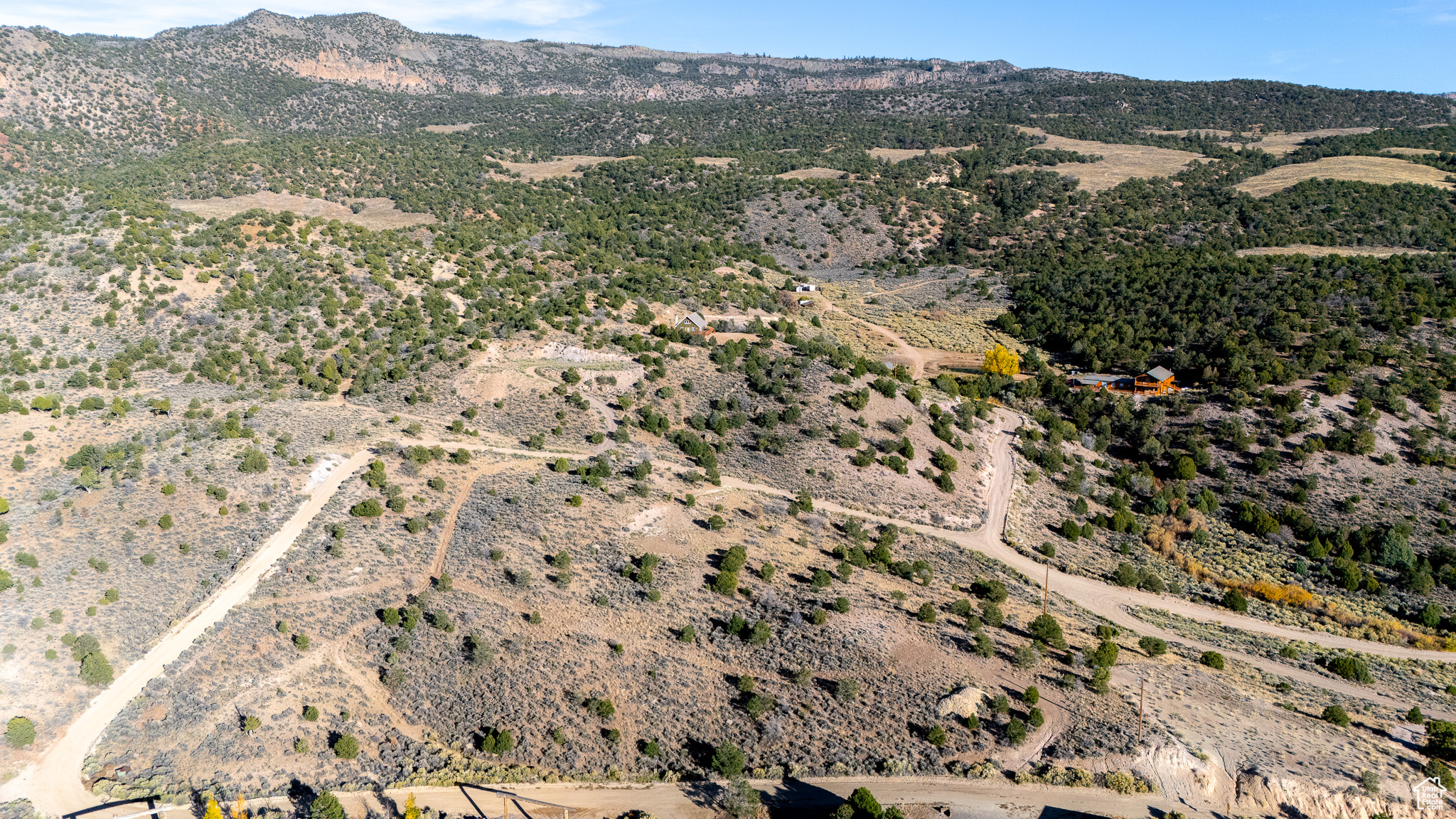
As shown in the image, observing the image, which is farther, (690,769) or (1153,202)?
(1153,202)

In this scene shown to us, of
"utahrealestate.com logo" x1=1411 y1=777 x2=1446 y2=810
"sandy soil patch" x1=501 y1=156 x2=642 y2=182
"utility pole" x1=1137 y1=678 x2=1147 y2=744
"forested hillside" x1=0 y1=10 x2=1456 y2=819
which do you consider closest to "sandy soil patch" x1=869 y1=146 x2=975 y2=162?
"forested hillside" x1=0 y1=10 x2=1456 y2=819

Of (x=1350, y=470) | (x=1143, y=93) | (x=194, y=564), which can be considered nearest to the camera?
(x=194, y=564)

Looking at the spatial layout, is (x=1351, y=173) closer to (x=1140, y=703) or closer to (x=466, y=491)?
(x=1140, y=703)

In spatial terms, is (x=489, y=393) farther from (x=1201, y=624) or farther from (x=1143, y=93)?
(x=1143, y=93)

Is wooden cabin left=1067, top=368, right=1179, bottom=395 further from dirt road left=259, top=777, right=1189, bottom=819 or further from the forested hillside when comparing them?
dirt road left=259, top=777, right=1189, bottom=819

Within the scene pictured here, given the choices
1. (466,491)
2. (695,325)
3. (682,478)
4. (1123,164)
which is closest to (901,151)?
(1123,164)

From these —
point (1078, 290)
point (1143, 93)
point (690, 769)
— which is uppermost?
point (1143, 93)

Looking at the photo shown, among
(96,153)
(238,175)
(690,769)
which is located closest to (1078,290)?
(690,769)

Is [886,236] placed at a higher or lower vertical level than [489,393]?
higher
